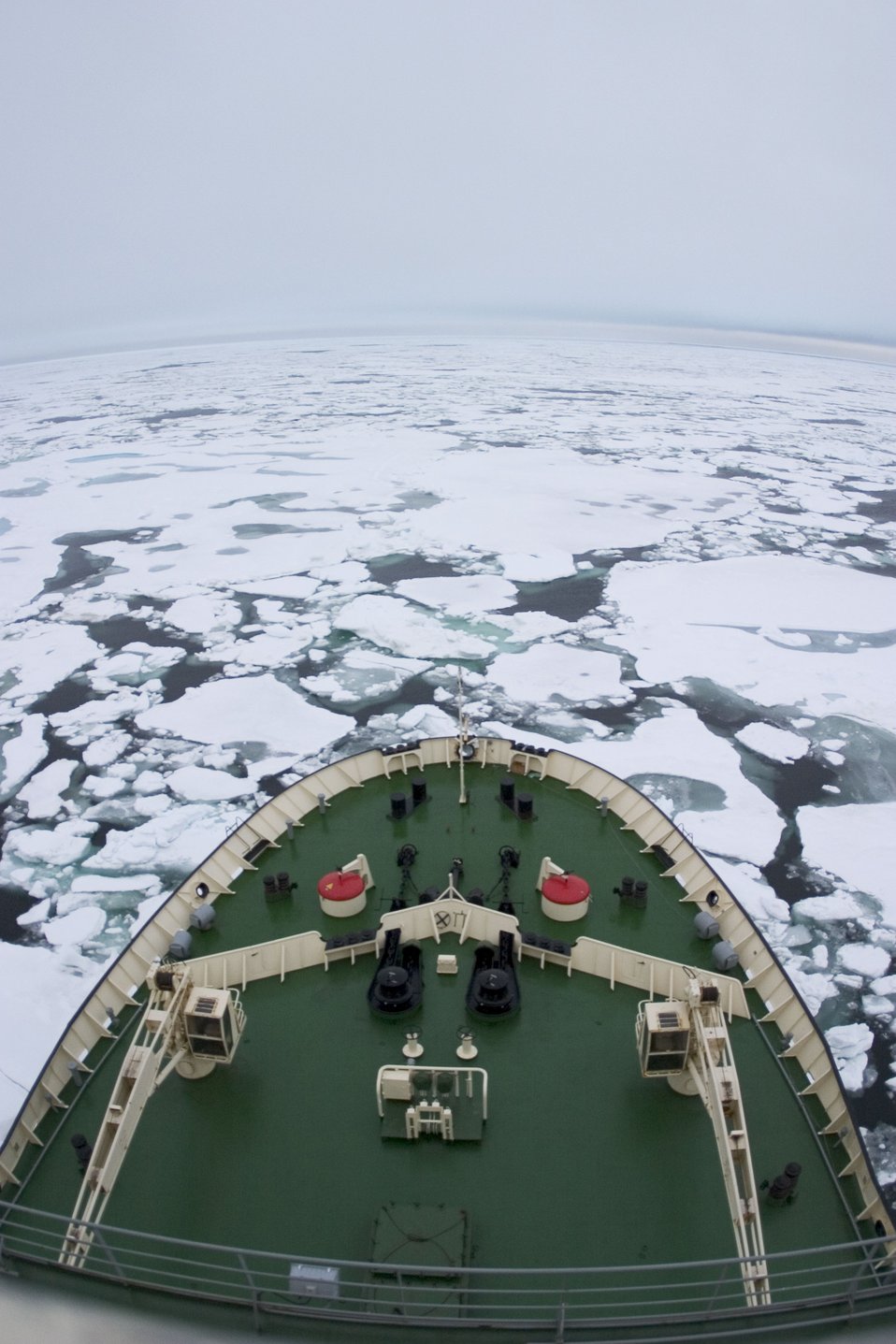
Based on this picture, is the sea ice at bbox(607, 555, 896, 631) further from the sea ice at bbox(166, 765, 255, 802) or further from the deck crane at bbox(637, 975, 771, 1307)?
the deck crane at bbox(637, 975, 771, 1307)

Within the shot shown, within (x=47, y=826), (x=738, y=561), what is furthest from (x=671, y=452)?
(x=47, y=826)

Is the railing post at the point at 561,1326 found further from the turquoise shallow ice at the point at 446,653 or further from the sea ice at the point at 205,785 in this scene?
the sea ice at the point at 205,785

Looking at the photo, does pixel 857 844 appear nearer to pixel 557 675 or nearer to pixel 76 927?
pixel 557 675


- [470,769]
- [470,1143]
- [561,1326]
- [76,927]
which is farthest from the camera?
[76,927]

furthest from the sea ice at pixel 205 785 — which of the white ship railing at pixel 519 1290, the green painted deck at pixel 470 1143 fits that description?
the white ship railing at pixel 519 1290

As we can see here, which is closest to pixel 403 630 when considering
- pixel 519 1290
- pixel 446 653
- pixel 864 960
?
pixel 446 653

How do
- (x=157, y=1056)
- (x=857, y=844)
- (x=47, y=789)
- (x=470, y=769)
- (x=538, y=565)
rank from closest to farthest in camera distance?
1. (x=157, y=1056)
2. (x=470, y=769)
3. (x=857, y=844)
4. (x=47, y=789)
5. (x=538, y=565)
